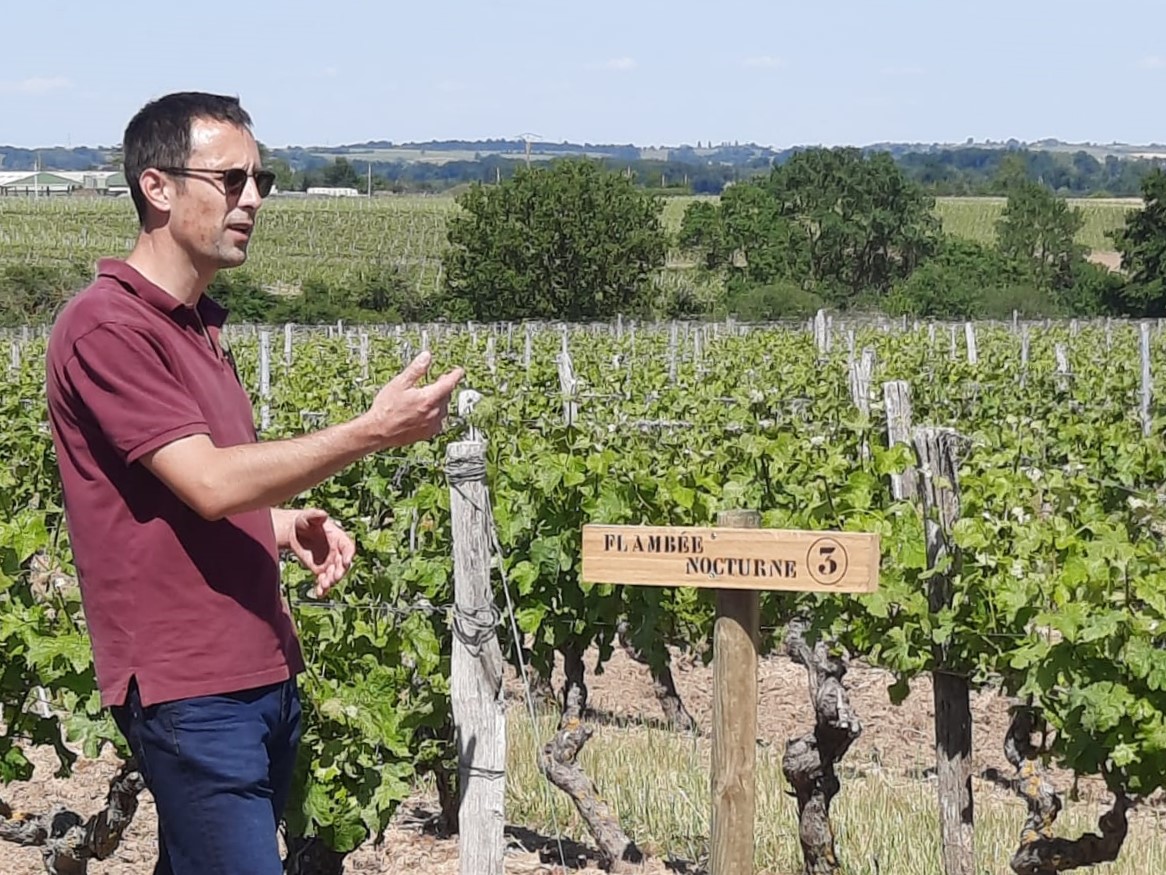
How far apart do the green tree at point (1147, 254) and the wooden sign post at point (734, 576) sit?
5017cm

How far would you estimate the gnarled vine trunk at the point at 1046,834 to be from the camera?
170 inches

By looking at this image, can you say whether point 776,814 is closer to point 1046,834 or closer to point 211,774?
point 1046,834

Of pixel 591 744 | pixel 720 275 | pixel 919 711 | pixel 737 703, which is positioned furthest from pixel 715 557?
pixel 720 275

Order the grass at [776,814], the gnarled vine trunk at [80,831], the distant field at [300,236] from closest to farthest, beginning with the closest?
1. the gnarled vine trunk at [80,831]
2. the grass at [776,814]
3. the distant field at [300,236]

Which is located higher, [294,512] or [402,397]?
[402,397]

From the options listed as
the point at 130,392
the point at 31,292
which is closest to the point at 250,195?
the point at 130,392

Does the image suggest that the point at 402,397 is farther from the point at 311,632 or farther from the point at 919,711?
the point at 919,711

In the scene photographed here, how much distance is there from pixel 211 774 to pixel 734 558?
103 cm

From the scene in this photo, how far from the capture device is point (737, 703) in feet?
10.9

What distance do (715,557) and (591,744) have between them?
3.53 metres

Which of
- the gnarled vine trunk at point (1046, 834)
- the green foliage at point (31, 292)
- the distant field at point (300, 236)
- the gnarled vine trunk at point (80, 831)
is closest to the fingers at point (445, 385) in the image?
the gnarled vine trunk at point (80, 831)

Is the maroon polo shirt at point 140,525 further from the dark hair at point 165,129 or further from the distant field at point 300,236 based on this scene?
the distant field at point 300,236

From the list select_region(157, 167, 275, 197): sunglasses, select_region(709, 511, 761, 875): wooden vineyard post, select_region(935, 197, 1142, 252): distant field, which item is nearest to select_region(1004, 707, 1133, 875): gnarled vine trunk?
select_region(709, 511, 761, 875): wooden vineyard post

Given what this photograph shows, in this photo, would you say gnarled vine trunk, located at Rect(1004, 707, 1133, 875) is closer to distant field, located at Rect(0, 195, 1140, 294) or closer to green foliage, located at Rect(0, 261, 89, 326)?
green foliage, located at Rect(0, 261, 89, 326)
